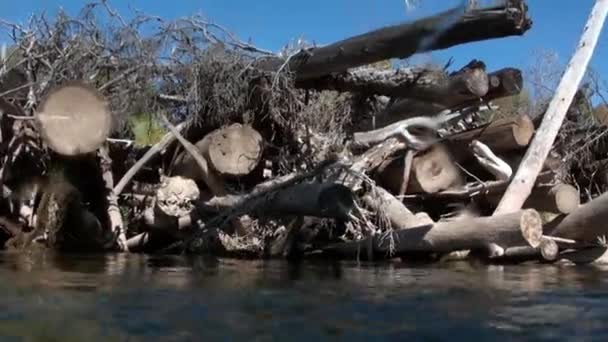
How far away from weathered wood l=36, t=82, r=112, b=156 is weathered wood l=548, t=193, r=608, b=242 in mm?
5797

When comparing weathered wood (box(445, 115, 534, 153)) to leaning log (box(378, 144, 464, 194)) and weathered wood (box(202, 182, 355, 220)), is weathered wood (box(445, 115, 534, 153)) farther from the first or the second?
weathered wood (box(202, 182, 355, 220))

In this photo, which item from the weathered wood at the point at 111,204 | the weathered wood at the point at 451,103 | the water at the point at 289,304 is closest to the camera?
the water at the point at 289,304

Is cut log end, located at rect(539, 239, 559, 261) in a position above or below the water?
above

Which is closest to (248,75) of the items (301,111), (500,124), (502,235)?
(301,111)

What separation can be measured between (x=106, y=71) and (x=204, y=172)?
2169mm

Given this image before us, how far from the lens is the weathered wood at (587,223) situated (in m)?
9.87

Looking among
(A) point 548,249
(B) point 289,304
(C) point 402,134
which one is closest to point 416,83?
(C) point 402,134

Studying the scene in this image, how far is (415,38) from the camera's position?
950 centimetres

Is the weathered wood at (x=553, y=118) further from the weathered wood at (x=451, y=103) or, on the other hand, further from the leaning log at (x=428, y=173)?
the leaning log at (x=428, y=173)

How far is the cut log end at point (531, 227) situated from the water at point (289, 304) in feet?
1.86

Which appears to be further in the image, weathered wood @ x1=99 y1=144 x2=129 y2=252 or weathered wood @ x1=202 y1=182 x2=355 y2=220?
weathered wood @ x1=99 y1=144 x2=129 y2=252

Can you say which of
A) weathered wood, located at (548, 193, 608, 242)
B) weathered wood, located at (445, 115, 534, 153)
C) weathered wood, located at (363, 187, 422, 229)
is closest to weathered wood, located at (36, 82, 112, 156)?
weathered wood, located at (363, 187, 422, 229)

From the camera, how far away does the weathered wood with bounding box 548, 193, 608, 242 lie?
32.4 ft

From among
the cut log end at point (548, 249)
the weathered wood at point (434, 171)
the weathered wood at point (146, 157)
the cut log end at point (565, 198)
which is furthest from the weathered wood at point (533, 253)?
the weathered wood at point (146, 157)
